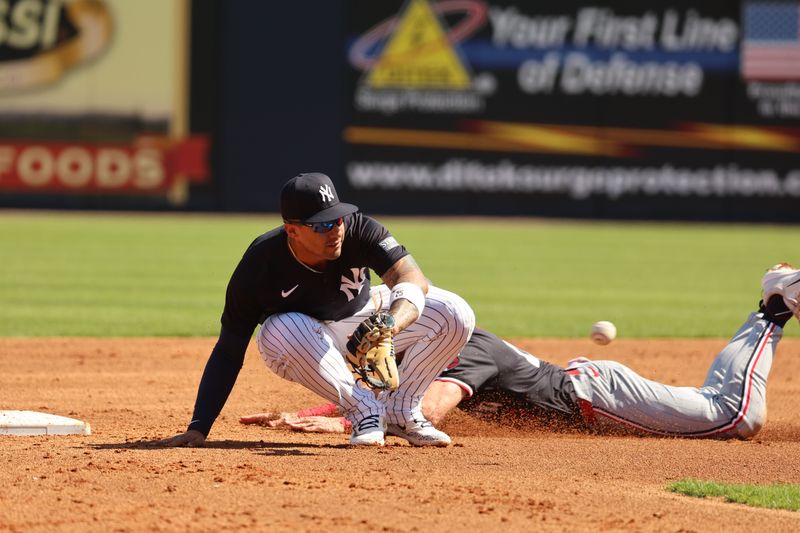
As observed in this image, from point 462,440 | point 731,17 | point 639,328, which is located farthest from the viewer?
point 731,17

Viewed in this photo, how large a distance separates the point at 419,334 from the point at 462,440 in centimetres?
59

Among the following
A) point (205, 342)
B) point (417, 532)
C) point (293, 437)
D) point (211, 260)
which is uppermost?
point (417, 532)

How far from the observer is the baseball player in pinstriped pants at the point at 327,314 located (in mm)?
4371

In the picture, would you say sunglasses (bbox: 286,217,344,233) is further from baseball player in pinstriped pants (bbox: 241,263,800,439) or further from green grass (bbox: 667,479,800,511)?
green grass (bbox: 667,479,800,511)

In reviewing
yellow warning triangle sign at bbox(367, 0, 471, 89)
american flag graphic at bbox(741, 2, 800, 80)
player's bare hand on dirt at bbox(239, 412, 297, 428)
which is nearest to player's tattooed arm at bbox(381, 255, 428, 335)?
player's bare hand on dirt at bbox(239, 412, 297, 428)

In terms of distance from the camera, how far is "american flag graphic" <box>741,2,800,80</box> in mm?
21984

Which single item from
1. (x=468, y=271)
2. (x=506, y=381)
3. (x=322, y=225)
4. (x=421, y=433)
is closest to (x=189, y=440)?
(x=421, y=433)

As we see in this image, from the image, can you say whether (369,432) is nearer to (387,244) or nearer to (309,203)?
(387,244)

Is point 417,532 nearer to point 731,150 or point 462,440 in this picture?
point 462,440

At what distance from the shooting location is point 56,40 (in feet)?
69.1

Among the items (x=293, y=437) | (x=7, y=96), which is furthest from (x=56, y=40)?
(x=293, y=437)

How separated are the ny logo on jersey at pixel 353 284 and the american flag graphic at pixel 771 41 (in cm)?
1865

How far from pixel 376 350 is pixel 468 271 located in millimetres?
9052

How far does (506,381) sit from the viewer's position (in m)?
5.04
